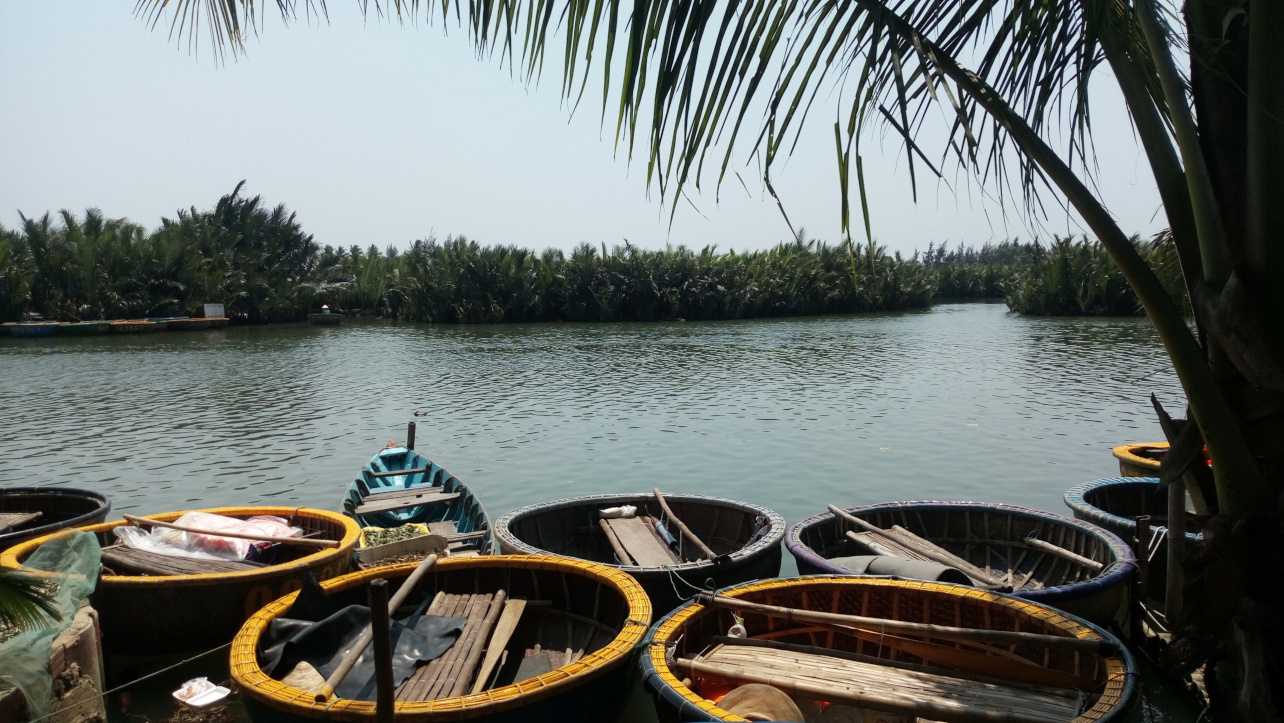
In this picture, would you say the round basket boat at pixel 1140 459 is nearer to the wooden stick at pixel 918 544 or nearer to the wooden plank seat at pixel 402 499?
the wooden stick at pixel 918 544

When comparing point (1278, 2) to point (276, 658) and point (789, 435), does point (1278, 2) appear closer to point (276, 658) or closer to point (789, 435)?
point (276, 658)

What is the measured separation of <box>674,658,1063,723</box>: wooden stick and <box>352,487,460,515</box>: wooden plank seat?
478 centimetres

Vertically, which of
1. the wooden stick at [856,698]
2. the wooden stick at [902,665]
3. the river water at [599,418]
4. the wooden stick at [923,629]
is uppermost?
the wooden stick at [923,629]

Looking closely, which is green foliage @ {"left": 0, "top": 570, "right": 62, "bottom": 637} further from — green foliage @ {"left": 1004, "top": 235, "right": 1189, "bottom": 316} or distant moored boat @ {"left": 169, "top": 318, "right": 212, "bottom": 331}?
distant moored boat @ {"left": 169, "top": 318, "right": 212, "bottom": 331}

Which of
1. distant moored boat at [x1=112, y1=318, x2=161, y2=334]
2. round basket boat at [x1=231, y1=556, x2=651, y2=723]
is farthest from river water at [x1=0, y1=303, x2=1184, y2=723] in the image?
distant moored boat at [x1=112, y1=318, x2=161, y2=334]

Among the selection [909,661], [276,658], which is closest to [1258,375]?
[909,661]

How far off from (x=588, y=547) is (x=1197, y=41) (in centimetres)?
596

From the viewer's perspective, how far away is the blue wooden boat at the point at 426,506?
24.3 ft

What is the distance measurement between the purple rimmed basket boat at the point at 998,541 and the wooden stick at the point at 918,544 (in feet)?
0.50

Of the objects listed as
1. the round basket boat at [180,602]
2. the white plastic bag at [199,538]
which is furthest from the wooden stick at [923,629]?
the white plastic bag at [199,538]

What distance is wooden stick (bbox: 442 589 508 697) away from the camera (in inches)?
171

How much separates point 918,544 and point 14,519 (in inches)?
282

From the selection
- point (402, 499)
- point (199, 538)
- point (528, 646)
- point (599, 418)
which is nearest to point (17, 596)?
point (528, 646)

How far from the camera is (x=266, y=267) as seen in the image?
165 ft
